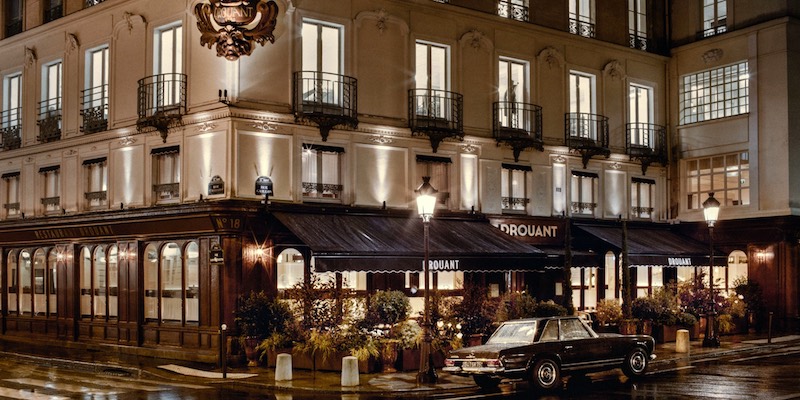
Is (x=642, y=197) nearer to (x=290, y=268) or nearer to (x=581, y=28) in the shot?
(x=581, y=28)

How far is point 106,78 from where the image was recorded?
29.9m

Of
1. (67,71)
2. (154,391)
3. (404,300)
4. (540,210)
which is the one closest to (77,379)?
(154,391)

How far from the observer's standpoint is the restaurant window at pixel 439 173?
29878mm

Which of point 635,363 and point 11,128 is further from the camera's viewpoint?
point 11,128

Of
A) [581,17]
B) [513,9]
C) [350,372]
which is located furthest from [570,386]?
[581,17]

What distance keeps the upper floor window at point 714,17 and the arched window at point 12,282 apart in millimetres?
27276

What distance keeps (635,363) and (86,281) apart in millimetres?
18139

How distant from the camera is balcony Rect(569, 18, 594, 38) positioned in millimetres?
34231

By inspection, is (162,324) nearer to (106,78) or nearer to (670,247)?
(106,78)

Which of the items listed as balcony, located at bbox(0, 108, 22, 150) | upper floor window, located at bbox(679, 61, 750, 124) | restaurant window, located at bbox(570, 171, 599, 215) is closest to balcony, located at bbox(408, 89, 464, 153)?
restaurant window, located at bbox(570, 171, 599, 215)

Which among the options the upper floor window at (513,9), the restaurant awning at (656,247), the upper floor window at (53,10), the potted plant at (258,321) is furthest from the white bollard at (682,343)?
the upper floor window at (53,10)

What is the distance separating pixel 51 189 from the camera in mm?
32156

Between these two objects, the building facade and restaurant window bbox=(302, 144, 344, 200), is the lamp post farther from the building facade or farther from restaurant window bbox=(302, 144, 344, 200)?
restaurant window bbox=(302, 144, 344, 200)

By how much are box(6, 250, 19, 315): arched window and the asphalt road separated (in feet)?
34.8
